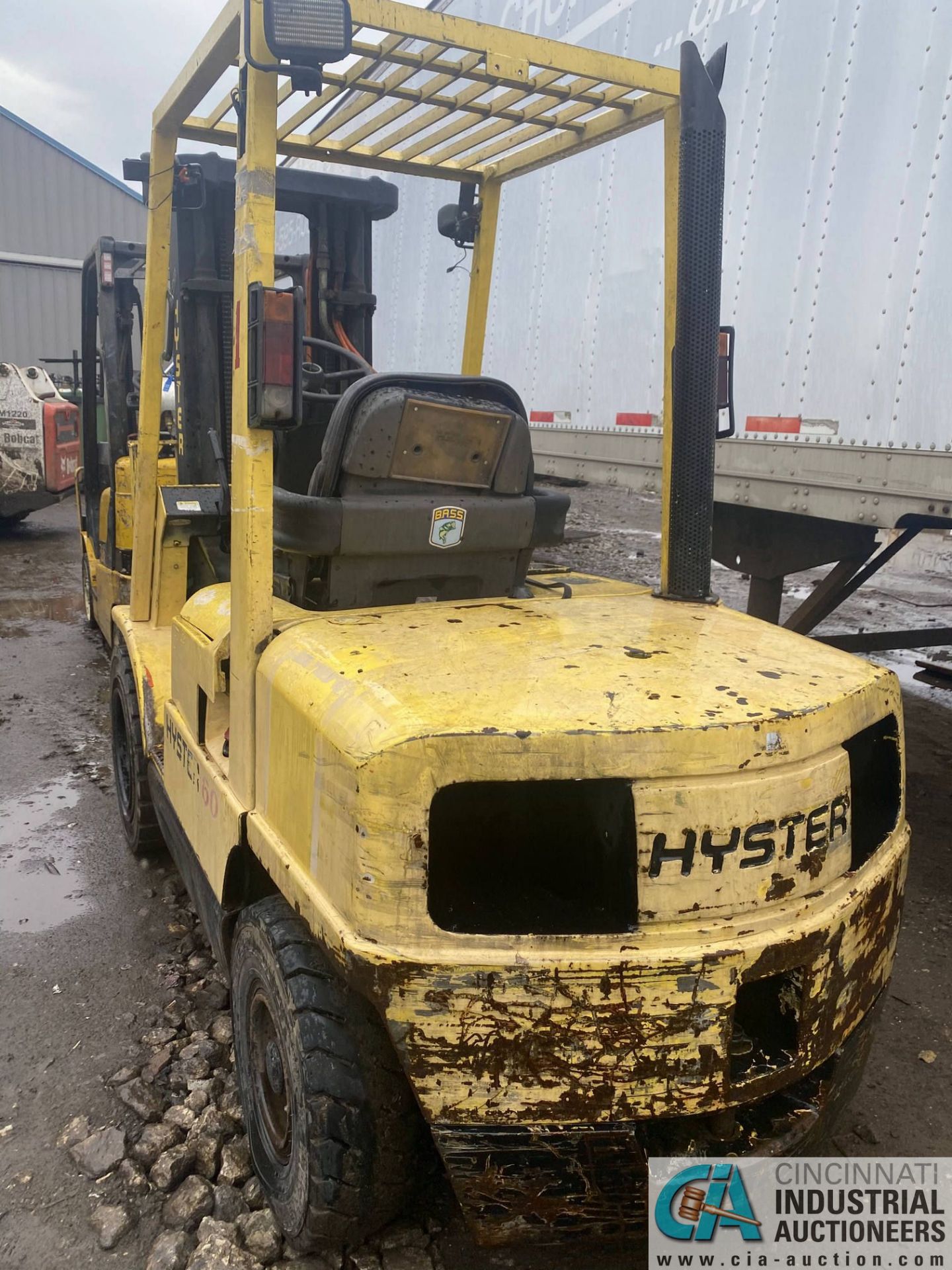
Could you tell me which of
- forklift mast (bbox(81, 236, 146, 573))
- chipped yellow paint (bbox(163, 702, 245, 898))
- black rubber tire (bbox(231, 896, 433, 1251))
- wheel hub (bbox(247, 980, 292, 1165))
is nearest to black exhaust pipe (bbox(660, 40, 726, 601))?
chipped yellow paint (bbox(163, 702, 245, 898))

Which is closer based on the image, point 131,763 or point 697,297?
point 697,297

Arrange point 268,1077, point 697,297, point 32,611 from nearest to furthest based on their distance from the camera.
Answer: point 268,1077, point 697,297, point 32,611

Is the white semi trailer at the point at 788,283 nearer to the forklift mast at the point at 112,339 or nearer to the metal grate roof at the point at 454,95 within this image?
the metal grate roof at the point at 454,95

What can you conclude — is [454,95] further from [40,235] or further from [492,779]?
[40,235]

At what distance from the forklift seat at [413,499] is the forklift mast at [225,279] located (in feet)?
4.49

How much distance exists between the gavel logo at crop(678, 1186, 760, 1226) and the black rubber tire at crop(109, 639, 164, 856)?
2663 millimetres

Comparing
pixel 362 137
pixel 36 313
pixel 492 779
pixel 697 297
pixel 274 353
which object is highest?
pixel 36 313

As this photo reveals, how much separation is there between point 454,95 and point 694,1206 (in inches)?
120

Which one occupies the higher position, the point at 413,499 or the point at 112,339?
the point at 112,339

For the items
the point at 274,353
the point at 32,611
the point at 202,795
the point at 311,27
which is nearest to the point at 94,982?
the point at 202,795

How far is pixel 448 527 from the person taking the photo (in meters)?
2.64

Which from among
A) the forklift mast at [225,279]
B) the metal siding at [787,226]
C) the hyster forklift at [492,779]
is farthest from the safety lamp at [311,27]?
the metal siding at [787,226]
